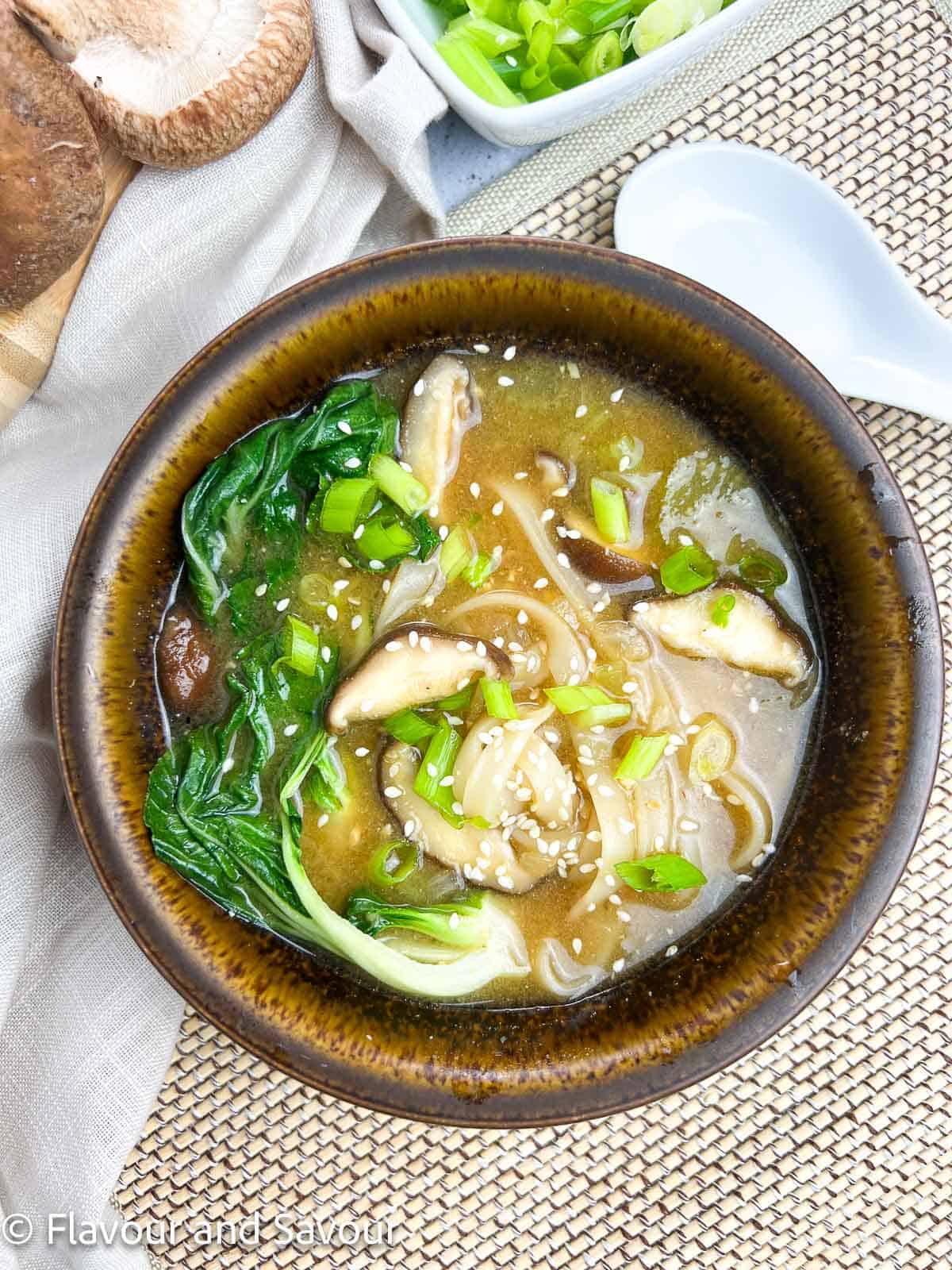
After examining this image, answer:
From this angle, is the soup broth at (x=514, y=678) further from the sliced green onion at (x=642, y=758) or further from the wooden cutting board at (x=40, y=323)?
the wooden cutting board at (x=40, y=323)

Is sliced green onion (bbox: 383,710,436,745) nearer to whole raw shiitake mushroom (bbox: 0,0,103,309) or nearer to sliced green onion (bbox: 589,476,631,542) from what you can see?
sliced green onion (bbox: 589,476,631,542)

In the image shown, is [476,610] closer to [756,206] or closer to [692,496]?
[692,496]

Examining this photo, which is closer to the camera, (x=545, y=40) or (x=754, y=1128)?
(x=545, y=40)

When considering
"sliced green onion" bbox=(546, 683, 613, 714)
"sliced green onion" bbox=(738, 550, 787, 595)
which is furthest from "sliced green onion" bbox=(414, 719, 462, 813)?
"sliced green onion" bbox=(738, 550, 787, 595)

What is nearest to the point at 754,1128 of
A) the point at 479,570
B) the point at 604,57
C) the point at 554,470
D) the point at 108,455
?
the point at 479,570

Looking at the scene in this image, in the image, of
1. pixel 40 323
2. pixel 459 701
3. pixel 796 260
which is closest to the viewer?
pixel 459 701

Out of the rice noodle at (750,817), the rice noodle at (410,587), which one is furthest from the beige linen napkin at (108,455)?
the rice noodle at (750,817)

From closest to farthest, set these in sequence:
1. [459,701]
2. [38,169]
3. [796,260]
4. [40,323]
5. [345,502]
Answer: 1. [38,169]
2. [345,502]
3. [459,701]
4. [40,323]
5. [796,260]

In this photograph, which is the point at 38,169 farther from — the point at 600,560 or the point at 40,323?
the point at 600,560
